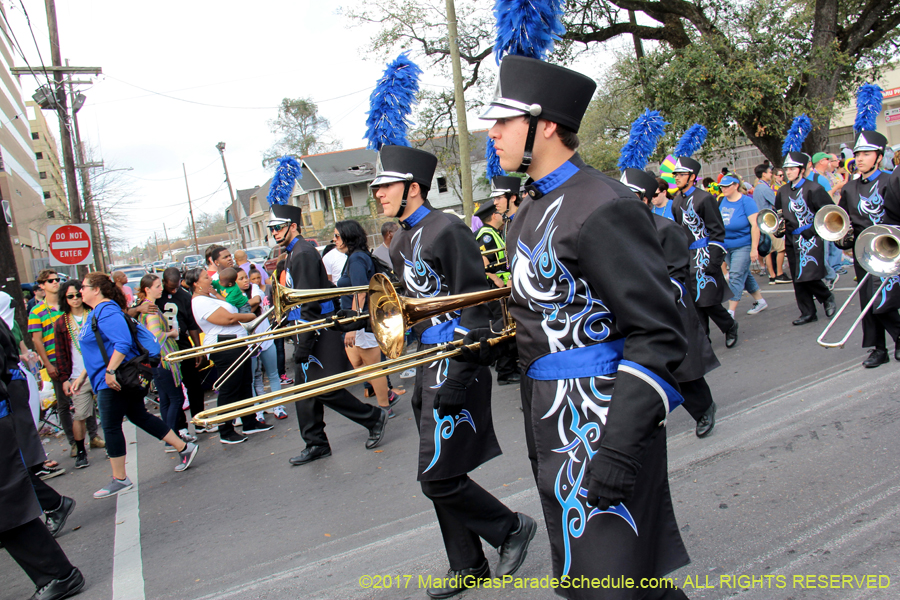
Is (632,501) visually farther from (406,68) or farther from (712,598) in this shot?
(406,68)

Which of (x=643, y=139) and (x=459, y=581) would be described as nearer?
(x=459, y=581)

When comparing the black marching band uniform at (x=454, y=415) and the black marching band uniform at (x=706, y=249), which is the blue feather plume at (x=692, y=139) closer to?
the black marching band uniform at (x=706, y=249)

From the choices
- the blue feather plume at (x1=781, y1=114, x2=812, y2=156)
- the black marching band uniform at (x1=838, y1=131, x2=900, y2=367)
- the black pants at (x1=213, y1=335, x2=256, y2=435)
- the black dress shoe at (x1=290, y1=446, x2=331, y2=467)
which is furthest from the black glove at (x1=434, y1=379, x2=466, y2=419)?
the blue feather plume at (x1=781, y1=114, x2=812, y2=156)

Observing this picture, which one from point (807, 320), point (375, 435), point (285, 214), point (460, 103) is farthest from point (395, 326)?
point (460, 103)

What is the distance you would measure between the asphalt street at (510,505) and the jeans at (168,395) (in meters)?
0.43

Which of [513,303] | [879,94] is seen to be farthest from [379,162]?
[879,94]

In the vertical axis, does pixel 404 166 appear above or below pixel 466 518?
above

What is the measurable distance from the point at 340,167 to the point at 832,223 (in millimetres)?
49813

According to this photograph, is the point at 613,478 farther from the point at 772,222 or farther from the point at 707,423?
the point at 772,222

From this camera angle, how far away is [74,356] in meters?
6.85

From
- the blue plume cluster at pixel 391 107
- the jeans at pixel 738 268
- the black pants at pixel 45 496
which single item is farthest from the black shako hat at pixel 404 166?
the jeans at pixel 738 268

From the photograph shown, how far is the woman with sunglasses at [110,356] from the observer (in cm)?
540

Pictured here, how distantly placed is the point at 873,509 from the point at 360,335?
4.80 meters

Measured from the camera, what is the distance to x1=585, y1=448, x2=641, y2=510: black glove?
5.87 feet
